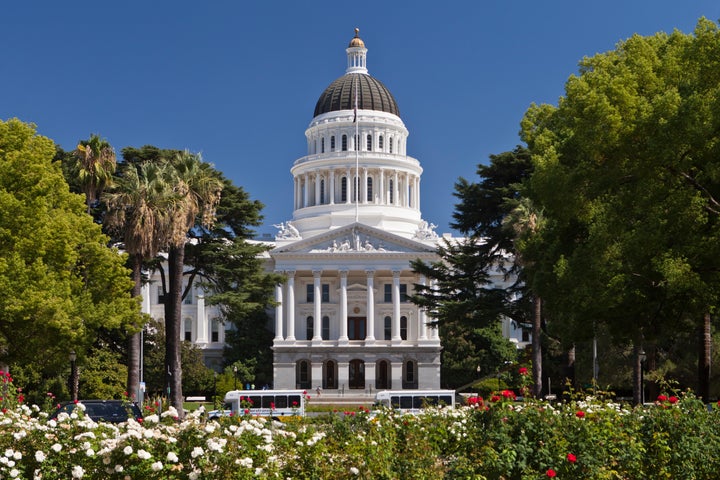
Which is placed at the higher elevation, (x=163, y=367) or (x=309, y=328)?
(x=309, y=328)

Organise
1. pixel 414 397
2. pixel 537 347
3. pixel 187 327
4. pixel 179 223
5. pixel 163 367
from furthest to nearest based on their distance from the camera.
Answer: pixel 187 327 → pixel 163 367 → pixel 414 397 → pixel 537 347 → pixel 179 223

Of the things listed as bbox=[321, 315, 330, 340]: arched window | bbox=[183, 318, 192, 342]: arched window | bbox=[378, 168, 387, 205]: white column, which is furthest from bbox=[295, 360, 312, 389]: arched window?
bbox=[378, 168, 387, 205]: white column

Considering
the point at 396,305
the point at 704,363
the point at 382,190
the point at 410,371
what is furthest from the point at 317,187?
the point at 704,363

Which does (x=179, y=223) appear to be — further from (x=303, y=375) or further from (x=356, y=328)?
(x=356, y=328)

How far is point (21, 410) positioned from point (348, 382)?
2869 inches

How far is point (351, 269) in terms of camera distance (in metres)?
90.1

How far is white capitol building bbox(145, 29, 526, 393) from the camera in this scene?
8894cm

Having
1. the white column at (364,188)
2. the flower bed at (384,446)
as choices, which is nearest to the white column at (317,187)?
the white column at (364,188)

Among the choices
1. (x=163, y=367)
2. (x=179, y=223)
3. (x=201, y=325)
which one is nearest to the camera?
(x=179, y=223)

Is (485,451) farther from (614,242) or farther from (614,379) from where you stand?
(614,379)

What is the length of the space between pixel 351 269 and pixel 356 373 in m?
9.04

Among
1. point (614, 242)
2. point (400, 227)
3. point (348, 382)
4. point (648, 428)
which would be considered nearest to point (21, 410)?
point (648, 428)

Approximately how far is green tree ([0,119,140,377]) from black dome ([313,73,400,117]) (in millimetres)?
72927

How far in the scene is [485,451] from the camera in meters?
14.4
